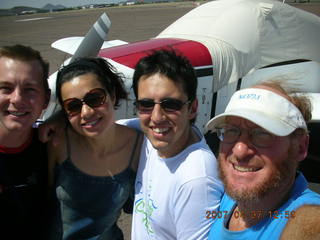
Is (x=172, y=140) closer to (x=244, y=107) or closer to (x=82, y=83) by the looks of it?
(x=244, y=107)

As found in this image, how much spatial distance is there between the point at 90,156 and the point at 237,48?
263 centimetres

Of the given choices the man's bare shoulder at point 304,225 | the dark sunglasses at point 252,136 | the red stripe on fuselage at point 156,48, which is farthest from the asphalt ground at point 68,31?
the man's bare shoulder at point 304,225

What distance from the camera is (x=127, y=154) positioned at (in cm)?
182

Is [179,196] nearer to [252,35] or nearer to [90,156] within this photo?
[90,156]

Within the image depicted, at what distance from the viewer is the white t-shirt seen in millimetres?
1326

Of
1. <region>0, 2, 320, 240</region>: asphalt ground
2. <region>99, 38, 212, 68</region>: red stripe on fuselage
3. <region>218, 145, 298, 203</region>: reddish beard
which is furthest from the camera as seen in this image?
<region>0, 2, 320, 240</region>: asphalt ground

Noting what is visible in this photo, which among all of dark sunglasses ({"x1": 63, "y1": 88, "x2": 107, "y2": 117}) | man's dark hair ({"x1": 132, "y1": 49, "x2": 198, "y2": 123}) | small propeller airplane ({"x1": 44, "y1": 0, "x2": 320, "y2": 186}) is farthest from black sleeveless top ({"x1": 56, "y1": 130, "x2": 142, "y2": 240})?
small propeller airplane ({"x1": 44, "y1": 0, "x2": 320, "y2": 186})

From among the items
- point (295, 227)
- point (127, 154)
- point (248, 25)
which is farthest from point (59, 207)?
point (248, 25)

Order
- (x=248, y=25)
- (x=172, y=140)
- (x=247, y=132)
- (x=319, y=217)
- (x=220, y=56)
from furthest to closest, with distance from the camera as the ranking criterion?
(x=248, y=25)
(x=220, y=56)
(x=172, y=140)
(x=247, y=132)
(x=319, y=217)

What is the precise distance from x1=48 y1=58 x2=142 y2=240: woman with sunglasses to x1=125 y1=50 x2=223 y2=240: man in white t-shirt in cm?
16

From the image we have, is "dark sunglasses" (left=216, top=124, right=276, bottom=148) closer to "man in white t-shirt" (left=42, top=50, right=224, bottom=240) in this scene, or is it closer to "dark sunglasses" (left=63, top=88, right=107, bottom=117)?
"man in white t-shirt" (left=42, top=50, right=224, bottom=240)

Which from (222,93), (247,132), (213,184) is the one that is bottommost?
(222,93)

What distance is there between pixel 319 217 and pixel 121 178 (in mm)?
1045

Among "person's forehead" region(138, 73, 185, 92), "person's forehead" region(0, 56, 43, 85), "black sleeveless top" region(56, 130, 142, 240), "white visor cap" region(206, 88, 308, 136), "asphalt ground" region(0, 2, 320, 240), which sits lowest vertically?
"asphalt ground" region(0, 2, 320, 240)
